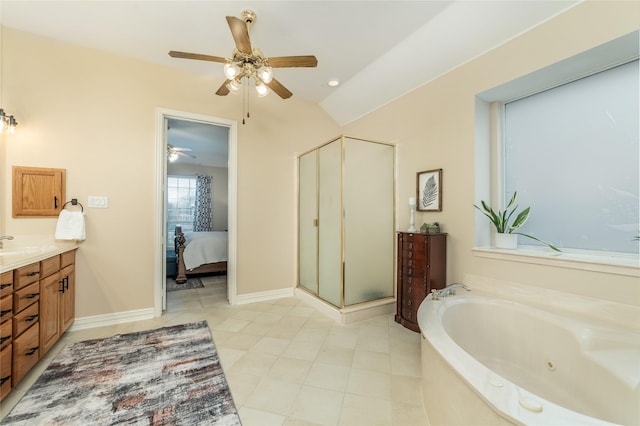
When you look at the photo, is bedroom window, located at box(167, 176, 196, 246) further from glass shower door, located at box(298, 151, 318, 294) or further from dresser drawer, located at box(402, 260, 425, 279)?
A: dresser drawer, located at box(402, 260, 425, 279)

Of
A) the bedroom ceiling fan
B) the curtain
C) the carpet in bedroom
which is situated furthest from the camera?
the curtain

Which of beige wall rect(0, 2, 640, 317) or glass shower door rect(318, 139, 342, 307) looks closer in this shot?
beige wall rect(0, 2, 640, 317)

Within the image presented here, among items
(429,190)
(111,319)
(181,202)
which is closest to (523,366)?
(429,190)

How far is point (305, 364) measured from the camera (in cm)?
204

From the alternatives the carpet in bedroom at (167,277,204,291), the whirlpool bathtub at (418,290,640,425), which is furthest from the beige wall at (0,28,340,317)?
the whirlpool bathtub at (418,290,640,425)

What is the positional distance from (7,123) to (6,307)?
1715 mm

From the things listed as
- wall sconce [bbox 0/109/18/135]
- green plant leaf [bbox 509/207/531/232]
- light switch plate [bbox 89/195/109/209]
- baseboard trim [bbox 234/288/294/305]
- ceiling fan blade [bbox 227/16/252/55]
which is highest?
ceiling fan blade [bbox 227/16/252/55]

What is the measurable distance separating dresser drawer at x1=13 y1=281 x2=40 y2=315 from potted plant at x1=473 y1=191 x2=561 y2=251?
342 centimetres

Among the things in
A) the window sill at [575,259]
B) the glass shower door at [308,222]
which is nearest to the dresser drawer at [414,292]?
the window sill at [575,259]

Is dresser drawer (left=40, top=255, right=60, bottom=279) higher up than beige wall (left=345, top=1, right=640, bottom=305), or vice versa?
beige wall (left=345, top=1, right=640, bottom=305)

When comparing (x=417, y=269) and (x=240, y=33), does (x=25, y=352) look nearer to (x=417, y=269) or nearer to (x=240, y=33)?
(x=240, y=33)

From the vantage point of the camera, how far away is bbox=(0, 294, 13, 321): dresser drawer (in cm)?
150

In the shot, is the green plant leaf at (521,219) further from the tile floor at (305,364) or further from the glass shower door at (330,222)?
the glass shower door at (330,222)

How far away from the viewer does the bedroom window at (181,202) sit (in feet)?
22.2
